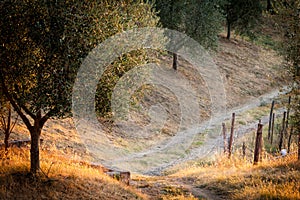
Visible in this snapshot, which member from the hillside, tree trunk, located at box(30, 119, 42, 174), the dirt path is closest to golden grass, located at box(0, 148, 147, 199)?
the hillside

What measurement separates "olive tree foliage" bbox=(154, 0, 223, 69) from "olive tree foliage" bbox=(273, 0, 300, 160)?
22.4 meters

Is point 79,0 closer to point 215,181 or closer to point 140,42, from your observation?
point 140,42

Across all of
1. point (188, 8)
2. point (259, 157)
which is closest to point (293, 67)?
point (259, 157)

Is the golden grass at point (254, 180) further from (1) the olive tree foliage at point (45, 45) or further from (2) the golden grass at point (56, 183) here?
(1) the olive tree foliage at point (45, 45)

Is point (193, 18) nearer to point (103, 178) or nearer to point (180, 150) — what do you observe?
point (180, 150)

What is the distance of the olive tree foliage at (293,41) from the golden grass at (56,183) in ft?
23.6

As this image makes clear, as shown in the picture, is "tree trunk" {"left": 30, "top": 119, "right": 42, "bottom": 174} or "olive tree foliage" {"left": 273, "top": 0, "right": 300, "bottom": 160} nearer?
"tree trunk" {"left": 30, "top": 119, "right": 42, "bottom": 174}

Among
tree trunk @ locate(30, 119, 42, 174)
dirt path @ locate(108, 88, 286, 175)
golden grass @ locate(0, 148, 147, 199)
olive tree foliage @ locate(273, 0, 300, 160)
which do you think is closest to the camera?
golden grass @ locate(0, 148, 147, 199)

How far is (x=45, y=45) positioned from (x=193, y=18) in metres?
30.9

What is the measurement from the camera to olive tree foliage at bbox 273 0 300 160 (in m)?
15.4

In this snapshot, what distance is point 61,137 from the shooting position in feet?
69.7

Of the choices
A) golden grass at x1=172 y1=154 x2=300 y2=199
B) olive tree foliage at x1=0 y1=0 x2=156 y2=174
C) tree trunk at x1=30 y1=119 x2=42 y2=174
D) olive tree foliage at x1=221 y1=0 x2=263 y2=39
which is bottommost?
golden grass at x1=172 y1=154 x2=300 y2=199

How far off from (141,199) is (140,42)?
5480 mm

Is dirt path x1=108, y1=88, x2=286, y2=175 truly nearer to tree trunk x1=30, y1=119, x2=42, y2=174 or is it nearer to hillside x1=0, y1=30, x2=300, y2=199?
hillside x1=0, y1=30, x2=300, y2=199
